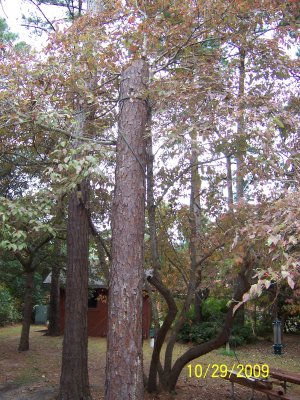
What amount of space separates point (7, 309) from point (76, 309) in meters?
16.8

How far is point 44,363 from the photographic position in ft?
41.0

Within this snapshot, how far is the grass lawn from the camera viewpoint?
8734 millimetres

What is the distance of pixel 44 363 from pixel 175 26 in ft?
33.0

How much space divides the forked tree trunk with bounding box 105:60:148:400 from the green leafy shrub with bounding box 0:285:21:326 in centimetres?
1840

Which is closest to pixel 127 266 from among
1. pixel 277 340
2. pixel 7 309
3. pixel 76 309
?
pixel 76 309

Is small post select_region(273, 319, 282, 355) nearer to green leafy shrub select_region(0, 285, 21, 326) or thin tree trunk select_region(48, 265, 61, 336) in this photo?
thin tree trunk select_region(48, 265, 61, 336)

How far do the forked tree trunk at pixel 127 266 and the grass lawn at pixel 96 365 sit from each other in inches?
126

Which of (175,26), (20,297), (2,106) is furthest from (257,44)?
(20,297)

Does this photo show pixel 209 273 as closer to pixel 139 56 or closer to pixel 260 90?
pixel 260 90

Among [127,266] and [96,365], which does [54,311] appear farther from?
[127,266]
